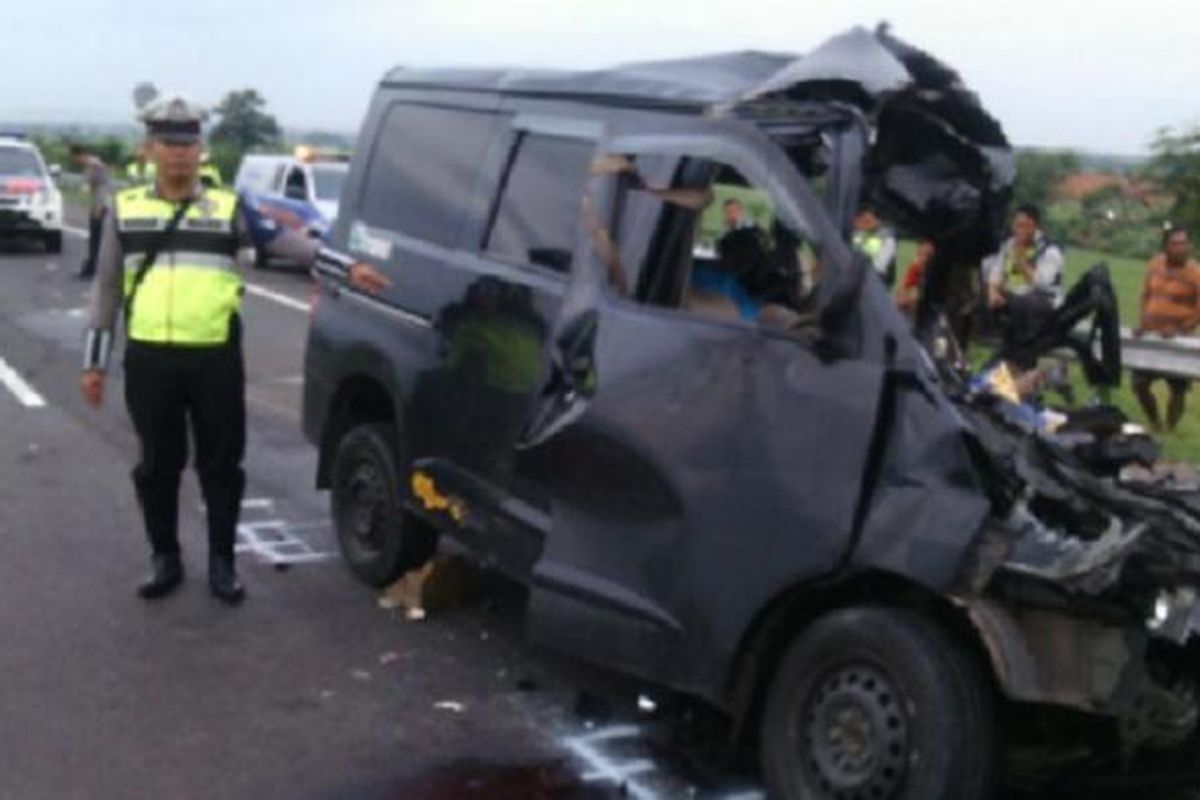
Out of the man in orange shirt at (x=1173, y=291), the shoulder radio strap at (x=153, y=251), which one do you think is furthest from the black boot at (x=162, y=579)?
the man in orange shirt at (x=1173, y=291)

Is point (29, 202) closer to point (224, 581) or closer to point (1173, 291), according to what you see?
point (1173, 291)

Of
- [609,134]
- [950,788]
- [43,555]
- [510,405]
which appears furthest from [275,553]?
[950,788]

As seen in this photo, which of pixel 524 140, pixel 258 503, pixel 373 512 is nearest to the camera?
pixel 524 140

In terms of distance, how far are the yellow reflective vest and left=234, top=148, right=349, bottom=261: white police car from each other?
598 inches

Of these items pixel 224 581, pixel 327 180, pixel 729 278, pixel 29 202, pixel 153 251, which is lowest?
pixel 29 202

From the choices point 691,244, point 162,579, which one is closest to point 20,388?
point 162,579

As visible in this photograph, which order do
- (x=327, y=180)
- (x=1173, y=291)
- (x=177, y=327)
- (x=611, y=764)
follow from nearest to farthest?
(x=611, y=764) < (x=177, y=327) < (x=1173, y=291) < (x=327, y=180)

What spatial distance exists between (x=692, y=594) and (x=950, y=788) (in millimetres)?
907

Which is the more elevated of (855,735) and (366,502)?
(855,735)

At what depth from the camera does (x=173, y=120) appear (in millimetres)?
6344

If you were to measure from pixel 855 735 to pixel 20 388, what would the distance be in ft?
30.3

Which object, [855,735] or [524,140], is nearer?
[855,735]

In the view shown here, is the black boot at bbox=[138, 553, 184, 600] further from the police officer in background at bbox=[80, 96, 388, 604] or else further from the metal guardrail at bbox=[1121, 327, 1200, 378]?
the metal guardrail at bbox=[1121, 327, 1200, 378]

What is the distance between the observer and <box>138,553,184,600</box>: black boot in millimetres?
6711
